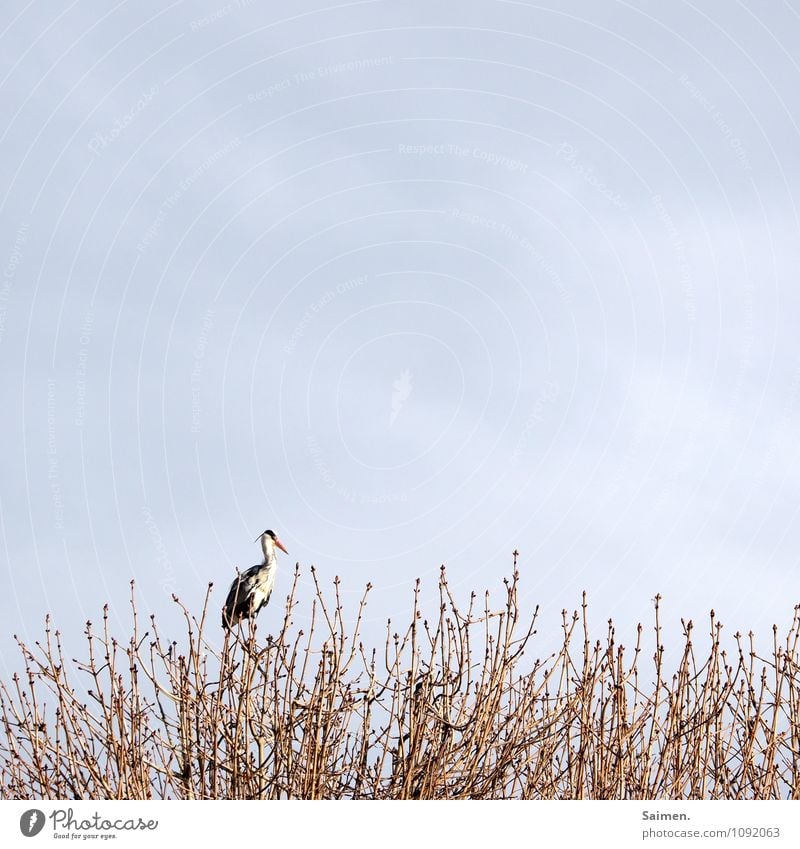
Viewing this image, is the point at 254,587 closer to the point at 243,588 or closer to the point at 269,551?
the point at 243,588

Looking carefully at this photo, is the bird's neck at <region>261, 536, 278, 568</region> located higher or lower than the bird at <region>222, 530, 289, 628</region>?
higher

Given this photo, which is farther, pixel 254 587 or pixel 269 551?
pixel 269 551

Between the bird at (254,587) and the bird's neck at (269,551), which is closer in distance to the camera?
the bird at (254,587)

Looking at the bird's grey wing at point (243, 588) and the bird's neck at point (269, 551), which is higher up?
the bird's neck at point (269, 551)

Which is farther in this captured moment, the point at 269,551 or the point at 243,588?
the point at 269,551

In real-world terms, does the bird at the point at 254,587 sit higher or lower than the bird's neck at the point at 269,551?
lower

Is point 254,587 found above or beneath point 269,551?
beneath

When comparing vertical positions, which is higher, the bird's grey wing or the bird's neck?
the bird's neck

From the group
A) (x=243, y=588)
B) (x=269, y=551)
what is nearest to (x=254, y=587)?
(x=243, y=588)

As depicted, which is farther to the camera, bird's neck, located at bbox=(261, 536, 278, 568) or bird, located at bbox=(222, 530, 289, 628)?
bird's neck, located at bbox=(261, 536, 278, 568)
